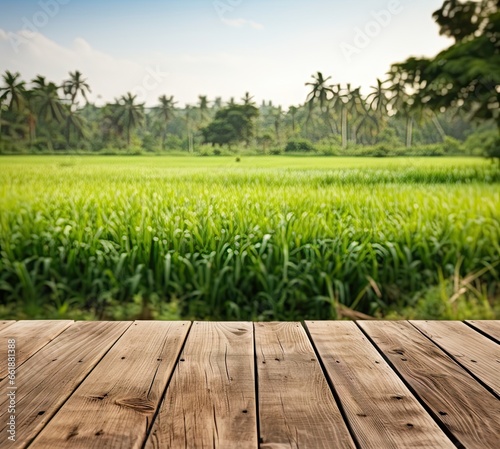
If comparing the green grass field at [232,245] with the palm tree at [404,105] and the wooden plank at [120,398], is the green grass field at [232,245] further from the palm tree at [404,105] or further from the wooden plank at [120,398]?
→ the wooden plank at [120,398]

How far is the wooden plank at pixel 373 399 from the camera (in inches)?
36.7

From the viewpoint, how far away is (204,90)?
2.69 metres

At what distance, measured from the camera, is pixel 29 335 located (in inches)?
62.3

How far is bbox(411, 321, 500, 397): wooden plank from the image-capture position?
4.15ft

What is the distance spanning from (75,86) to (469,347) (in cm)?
204

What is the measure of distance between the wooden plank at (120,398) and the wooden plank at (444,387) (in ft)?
1.75

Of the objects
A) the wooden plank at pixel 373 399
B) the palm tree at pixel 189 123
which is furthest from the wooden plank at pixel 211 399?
the palm tree at pixel 189 123

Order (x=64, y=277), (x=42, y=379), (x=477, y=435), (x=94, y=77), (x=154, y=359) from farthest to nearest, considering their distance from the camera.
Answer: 1. (x=94, y=77)
2. (x=64, y=277)
3. (x=154, y=359)
4. (x=42, y=379)
5. (x=477, y=435)

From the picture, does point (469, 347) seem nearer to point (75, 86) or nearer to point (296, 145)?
point (296, 145)

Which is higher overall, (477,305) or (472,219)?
(472,219)

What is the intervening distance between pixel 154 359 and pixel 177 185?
1372 mm

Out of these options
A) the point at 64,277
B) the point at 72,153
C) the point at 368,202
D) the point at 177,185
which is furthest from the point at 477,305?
the point at 72,153

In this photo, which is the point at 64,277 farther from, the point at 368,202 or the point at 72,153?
the point at 368,202

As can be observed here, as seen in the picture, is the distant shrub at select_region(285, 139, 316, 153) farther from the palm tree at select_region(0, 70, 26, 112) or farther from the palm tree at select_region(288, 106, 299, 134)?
the palm tree at select_region(0, 70, 26, 112)
